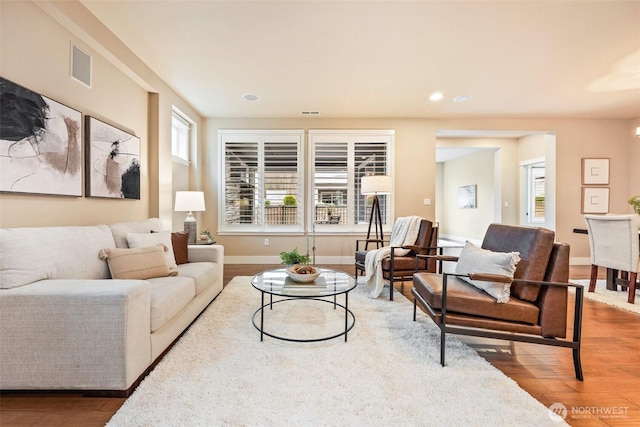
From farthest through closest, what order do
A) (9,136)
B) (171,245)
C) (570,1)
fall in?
(171,245), (570,1), (9,136)

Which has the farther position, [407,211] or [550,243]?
[407,211]

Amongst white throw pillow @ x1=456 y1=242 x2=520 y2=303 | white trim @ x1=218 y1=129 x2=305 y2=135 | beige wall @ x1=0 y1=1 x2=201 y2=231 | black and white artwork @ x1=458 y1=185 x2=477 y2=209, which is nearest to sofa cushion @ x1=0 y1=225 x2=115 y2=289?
beige wall @ x1=0 y1=1 x2=201 y2=231

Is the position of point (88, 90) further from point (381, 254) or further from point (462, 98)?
point (462, 98)

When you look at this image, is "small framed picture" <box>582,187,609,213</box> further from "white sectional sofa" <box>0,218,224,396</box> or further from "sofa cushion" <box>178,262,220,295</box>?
"white sectional sofa" <box>0,218,224,396</box>

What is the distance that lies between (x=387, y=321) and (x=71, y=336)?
2224 millimetres

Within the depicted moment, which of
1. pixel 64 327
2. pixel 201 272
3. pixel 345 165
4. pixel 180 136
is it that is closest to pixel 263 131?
pixel 180 136

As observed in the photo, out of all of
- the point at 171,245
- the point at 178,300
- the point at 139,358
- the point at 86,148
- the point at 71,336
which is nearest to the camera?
the point at 71,336

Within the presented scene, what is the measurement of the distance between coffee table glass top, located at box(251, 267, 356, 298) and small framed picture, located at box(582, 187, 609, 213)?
5.44 meters

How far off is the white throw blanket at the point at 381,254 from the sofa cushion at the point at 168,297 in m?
1.91

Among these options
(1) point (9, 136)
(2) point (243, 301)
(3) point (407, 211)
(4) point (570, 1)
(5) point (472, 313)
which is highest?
(4) point (570, 1)

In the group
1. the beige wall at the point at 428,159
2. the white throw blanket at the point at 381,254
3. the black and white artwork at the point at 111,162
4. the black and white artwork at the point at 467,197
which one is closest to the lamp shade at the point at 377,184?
the white throw blanket at the point at 381,254

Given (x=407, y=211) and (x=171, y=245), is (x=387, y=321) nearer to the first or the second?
(x=171, y=245)

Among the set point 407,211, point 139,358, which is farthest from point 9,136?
point 407,211

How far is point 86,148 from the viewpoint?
2484 millimetres
